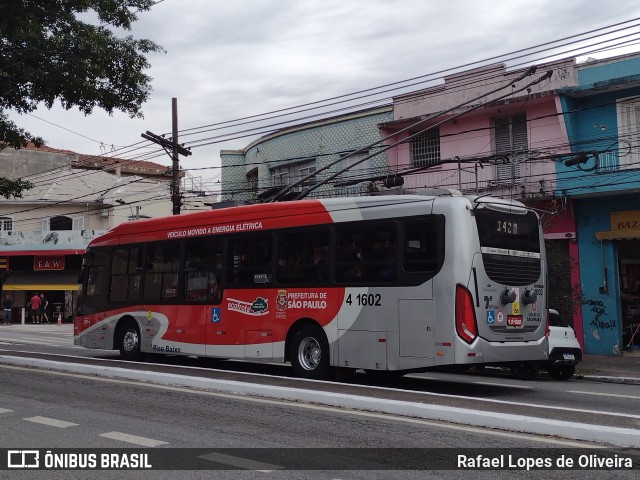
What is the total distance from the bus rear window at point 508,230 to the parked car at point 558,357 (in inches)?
132

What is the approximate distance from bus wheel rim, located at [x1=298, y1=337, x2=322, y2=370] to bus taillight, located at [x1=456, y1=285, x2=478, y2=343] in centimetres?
291

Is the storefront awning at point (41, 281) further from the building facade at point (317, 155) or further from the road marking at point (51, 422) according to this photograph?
the road marking at point (51, 422)

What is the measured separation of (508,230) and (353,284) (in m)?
2.78

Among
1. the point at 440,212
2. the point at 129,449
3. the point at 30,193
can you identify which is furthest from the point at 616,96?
the point at 30,193

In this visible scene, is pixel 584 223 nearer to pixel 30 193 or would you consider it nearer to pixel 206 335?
pixel 206 335

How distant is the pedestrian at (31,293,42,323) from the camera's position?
125 ft

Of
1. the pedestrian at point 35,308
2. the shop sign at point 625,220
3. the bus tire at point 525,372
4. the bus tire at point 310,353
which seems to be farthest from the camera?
the pedestrian at point 35,308

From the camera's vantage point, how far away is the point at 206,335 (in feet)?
49.2

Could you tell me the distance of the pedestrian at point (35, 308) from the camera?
3812cm

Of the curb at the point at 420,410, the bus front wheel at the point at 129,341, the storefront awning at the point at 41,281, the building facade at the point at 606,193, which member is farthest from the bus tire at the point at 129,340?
the storefront awning at the point at 41,281

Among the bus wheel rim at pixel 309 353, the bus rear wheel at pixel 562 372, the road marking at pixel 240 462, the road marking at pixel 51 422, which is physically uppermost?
the bus wheel rim at pixel 309 353

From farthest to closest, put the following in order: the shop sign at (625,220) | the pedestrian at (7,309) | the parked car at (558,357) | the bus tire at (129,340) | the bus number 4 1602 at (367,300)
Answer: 1. the pedestrian at (7,309)
2. the shop sign at (625,220)
3. the bus tire at (129,340)
4. the parked car at (558,357)
5. the bus number 4 1602 at (367,300)

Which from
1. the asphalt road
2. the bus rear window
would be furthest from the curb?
the bus rear window

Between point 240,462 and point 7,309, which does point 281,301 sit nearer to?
point 240,462
